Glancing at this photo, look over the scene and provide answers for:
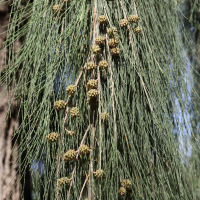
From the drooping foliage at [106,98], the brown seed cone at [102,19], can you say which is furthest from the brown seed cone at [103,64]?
the brown seed cone at [102,19]

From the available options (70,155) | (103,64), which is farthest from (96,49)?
(70,155)

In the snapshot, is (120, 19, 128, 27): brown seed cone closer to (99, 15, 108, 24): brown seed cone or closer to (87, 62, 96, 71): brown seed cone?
(99, 15, 108, 24): brown seed cone

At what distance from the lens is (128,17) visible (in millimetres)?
860

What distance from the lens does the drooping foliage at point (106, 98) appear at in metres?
0.74

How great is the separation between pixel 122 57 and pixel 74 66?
153mm

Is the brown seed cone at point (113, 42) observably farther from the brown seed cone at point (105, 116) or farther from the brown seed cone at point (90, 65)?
the brown seed cone at point (105, 116)

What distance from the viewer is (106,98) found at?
2.78 ft

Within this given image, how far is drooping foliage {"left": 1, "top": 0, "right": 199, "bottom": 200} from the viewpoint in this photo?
74 cm

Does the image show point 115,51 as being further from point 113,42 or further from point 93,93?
point 93,93

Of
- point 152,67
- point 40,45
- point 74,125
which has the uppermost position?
point 40,45

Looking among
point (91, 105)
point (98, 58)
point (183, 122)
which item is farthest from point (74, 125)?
point (183, 122)

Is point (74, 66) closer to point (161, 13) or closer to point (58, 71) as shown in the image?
point (58, 71)

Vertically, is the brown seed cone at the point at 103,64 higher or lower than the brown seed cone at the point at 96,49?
lower

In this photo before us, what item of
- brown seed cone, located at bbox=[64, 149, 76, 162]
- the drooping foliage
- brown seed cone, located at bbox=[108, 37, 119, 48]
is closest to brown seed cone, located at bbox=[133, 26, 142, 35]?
the drooping foliage
